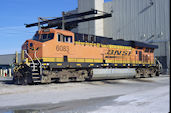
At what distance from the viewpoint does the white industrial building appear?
32.1 m

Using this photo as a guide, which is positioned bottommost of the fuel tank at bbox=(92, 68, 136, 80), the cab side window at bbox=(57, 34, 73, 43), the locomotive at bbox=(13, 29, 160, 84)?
the fuel tank at bbox=(92, 68, 136, 80)

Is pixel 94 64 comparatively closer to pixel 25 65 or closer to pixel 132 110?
pixel 25 65

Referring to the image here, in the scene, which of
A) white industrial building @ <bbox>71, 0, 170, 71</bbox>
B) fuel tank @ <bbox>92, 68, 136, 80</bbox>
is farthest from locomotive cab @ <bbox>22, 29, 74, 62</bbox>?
white industrial building @ <bbox>71, 0, 170, 71</bbox>

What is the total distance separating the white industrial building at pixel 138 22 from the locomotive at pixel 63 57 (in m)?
12.5

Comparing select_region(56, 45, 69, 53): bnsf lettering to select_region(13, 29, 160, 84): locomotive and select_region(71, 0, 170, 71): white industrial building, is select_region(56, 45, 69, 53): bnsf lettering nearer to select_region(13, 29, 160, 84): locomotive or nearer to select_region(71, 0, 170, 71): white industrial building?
select_region(13, 29, 160, 84): locomotive

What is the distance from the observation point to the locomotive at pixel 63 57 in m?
14.1

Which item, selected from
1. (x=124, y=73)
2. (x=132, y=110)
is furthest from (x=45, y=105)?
(x=124, y=73)

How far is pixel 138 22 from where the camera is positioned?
34062 mm

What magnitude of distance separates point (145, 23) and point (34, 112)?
29.9 metres

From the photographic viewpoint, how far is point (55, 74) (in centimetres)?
1465

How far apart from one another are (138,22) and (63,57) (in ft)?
72.9

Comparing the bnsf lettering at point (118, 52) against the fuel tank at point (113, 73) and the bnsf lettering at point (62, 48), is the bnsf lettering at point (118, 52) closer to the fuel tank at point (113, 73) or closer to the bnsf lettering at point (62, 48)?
the fuel tank at point (113, 73)

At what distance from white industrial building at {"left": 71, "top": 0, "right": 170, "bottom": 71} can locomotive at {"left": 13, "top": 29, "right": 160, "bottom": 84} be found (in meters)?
12.5

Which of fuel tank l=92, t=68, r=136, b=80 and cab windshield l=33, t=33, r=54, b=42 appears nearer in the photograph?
cab windshield l=33, t=33, r=54, b=42
